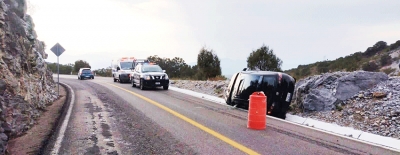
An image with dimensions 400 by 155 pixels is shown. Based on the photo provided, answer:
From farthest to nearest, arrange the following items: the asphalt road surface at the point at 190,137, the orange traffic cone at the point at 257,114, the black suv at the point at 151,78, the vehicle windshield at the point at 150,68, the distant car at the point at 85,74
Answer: the distant car at the point at 85,74 → the vehicle windshield at the point at 150,68 → the black suv at the point at 151,78 → the orange traffic cone at the point at 257,114 → the asphalt road surface at the point at 190,137

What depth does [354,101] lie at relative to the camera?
1100 centimetres

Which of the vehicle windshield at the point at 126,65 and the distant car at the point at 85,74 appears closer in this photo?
the vehicle windshield at the point at 126,65

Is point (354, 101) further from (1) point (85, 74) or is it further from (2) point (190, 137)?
(1) point (85, 74)

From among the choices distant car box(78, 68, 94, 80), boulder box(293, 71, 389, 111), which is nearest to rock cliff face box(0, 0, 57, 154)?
boulder box(293, 71, 389, 111)

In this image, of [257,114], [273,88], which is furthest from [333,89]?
[257,114]

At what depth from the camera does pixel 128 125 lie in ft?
28.3

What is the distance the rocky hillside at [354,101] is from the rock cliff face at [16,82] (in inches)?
→ 335

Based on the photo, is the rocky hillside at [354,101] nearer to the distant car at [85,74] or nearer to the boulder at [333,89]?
the boulder at [333,89]

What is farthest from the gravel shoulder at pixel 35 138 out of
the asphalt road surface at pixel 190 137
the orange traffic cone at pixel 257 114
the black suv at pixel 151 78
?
the black suv at pixel 151 78

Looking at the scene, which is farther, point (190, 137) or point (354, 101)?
point (354, 101)

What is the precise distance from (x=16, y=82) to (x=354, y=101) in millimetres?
10490

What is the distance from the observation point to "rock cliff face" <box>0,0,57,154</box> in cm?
772

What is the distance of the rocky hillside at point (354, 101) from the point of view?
9.22m

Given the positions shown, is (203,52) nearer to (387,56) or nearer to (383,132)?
(387,56)
